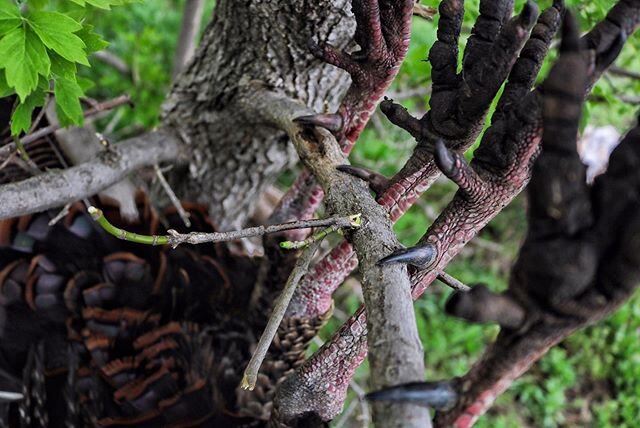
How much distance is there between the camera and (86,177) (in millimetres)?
1239

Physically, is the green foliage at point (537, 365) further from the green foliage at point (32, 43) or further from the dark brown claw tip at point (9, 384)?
the green foliage at point (32, 43)

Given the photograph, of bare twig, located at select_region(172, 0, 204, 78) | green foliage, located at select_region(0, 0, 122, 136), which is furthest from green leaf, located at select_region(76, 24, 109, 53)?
bare twig, located at select_region(172, 0, 204, 78)

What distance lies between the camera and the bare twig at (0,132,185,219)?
107 centimetres

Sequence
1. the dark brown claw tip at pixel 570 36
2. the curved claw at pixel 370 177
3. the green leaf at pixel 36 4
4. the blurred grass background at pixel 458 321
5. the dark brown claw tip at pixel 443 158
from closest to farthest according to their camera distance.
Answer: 1. the dark brown claw tip at pixel 570 36
2. the dark brown claw tip at pixel 443 158
3. the curved claw at pixel 370 177
4. the green leaf at pixel 36 4
5. the blurred grass background at pixel 458 321

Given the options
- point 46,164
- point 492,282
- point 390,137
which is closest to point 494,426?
point 492,282

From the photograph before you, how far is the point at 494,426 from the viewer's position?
268 centimetres

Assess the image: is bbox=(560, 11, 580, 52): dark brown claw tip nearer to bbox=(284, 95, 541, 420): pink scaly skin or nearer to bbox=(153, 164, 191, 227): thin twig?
bbox=(284, 95, 541, 420): pink scaly skin

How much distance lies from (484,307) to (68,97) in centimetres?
89

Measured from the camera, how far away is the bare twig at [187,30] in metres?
2.21

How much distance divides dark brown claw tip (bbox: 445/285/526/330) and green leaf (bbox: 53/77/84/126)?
0.85m

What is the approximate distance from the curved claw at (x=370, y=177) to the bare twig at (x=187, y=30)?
1.42m

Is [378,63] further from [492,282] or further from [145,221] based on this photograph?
[492,282]

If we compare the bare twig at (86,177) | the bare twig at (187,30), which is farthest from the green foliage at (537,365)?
the bare twig at (86,177)

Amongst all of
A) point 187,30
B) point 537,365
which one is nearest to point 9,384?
point 187,30
